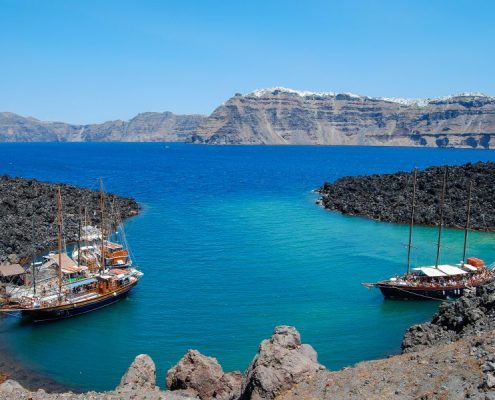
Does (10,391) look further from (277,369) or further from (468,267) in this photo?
(468,267)

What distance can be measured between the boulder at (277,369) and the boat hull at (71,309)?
79.8 ft

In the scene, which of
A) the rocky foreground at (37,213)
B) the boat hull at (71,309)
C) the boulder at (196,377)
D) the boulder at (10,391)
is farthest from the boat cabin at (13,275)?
the boulder at (196,377)

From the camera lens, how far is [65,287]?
42531 millimetres

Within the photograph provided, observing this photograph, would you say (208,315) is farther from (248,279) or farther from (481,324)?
(481,324)

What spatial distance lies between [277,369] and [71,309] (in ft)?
84.9

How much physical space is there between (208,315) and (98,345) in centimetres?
862

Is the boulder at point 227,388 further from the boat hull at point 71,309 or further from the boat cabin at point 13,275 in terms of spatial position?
the boat cabin at point 13,275

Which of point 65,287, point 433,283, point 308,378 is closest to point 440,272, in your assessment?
point 433,283

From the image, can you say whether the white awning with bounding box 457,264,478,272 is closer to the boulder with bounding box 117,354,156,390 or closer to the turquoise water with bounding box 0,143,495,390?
the turquoise water with bounding box 0,143,495,390

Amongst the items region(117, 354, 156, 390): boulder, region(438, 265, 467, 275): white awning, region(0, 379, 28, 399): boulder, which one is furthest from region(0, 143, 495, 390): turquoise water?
→ region(0, 379, 28, 399): boulder

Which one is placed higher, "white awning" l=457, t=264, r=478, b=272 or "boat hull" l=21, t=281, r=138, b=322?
"white awning" l=457, t=264, r=478, b=272

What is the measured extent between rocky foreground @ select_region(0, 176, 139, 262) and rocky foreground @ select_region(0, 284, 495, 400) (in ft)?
117

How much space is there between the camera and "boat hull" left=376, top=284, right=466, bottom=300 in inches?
1726

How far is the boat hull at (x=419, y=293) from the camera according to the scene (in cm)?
4384
